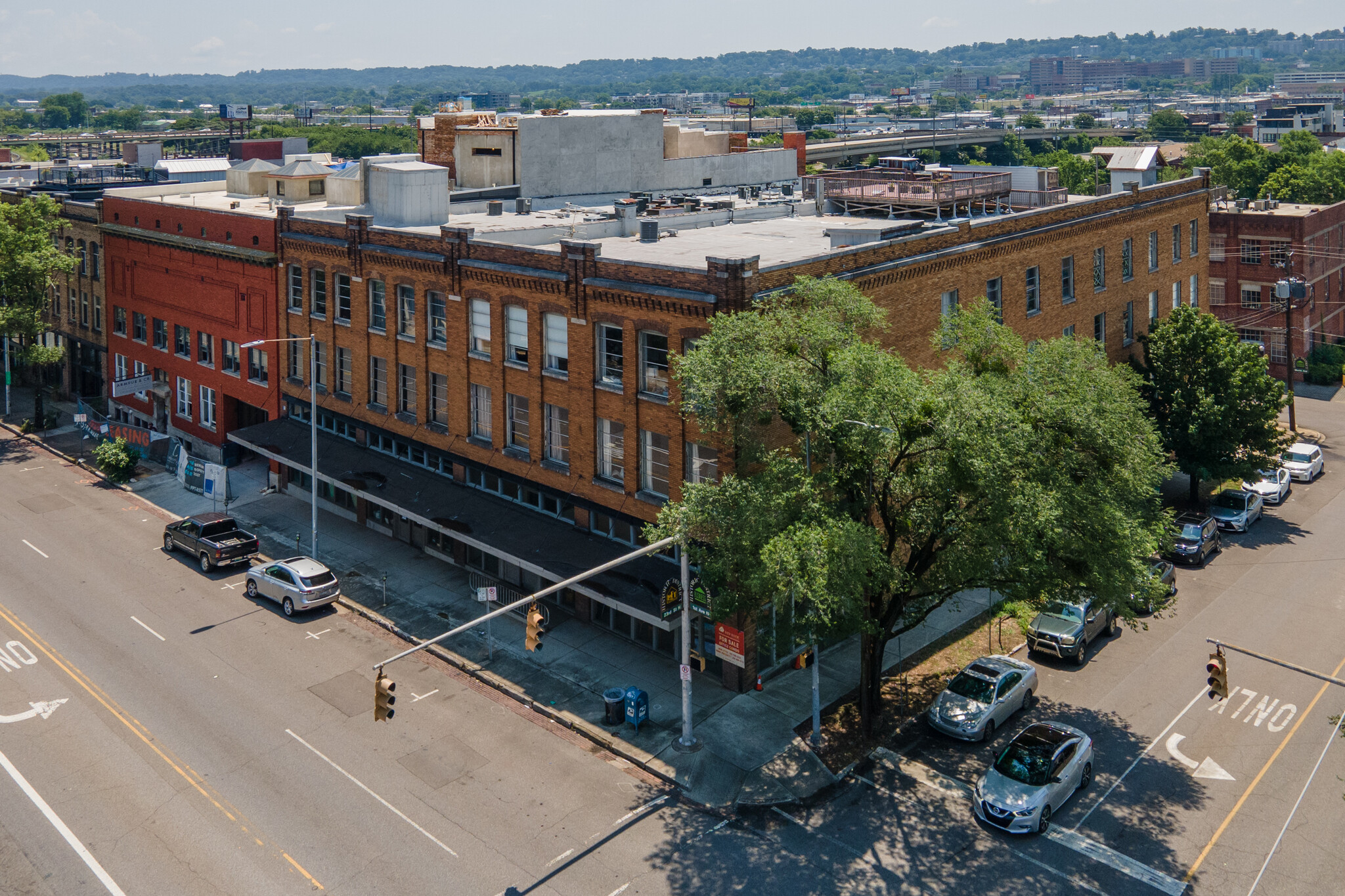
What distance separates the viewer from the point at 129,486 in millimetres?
51688

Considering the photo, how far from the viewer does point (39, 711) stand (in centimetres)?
3123

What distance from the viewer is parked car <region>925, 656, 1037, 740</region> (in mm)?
29938

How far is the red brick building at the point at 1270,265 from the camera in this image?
7106 centimetres

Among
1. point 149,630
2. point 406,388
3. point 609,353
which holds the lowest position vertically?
point 149,630

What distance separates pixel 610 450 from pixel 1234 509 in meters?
27.4

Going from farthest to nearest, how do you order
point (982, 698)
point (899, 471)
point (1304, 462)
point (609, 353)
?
point (1304, 462) → point (609, 353) → point (982, 698) → point (899, 471)

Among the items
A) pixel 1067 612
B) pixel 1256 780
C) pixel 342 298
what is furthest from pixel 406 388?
pixel 1256 780

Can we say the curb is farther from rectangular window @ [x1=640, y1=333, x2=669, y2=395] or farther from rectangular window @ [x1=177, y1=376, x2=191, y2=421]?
rectangular window @ [x1=177, y1=376, x2=191, y2=421]

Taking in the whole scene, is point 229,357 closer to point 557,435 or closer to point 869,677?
point 557,435

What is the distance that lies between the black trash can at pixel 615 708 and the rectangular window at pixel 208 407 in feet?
102

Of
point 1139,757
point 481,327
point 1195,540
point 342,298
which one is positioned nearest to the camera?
point 1139,757

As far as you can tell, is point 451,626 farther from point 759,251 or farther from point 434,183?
point 434,183

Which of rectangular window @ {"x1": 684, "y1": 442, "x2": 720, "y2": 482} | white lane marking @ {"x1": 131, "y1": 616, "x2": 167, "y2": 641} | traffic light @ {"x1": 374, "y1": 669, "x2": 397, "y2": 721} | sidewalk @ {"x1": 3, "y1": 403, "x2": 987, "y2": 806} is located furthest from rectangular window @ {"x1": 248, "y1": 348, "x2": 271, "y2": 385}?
traffic light @ {"x1": 374, "y1": 669, "x2": 397, "y2": 721}

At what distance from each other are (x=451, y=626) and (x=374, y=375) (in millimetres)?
12578
